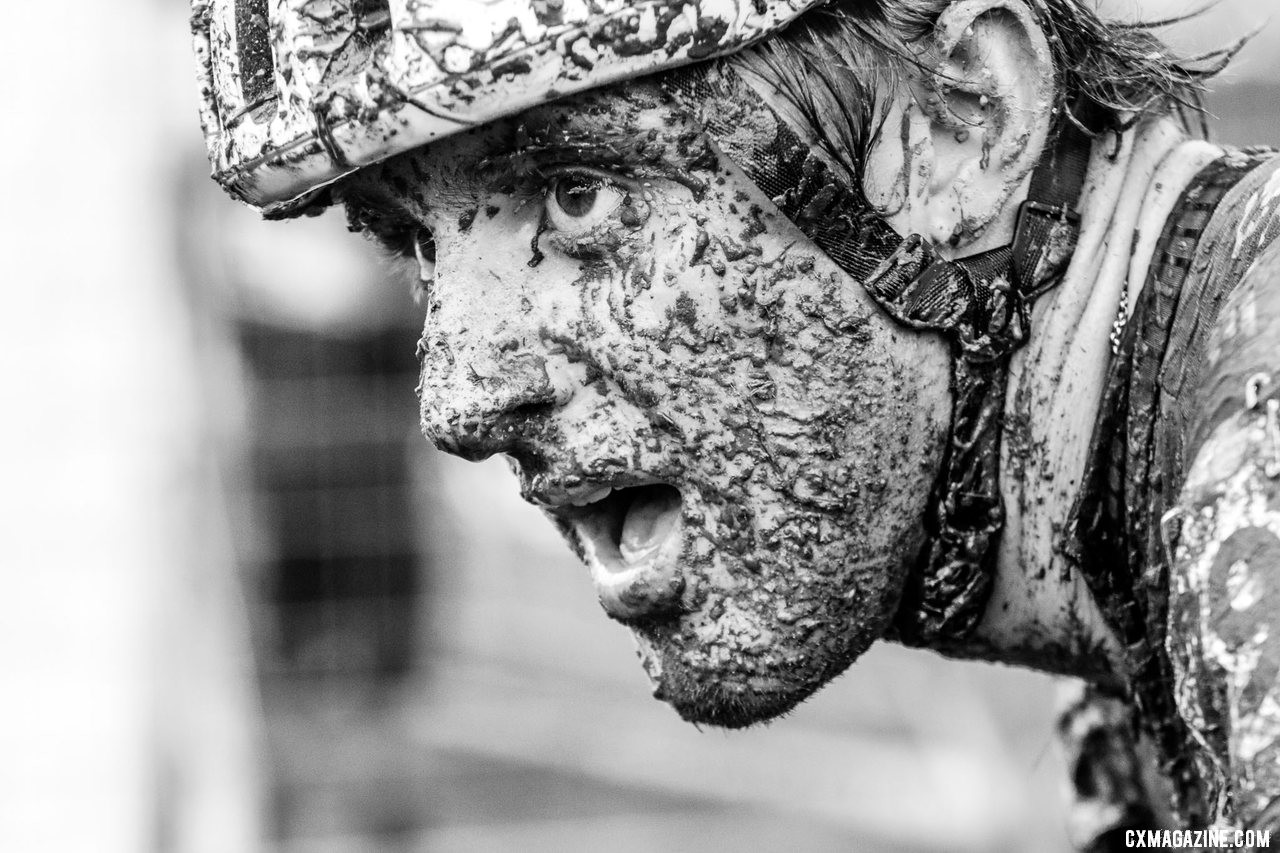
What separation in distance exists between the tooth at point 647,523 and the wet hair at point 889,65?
0.48m

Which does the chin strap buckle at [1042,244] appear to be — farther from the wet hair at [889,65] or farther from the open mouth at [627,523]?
the open mouth at [627,523]

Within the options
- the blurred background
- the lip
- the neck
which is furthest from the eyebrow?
the blurred background

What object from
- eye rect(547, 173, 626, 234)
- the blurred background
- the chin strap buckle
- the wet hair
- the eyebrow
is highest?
the wet hair

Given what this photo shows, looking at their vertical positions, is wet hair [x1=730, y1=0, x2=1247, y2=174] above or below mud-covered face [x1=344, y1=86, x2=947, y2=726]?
above

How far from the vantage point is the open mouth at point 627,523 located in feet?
6.31

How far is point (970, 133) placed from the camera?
6.05 ft

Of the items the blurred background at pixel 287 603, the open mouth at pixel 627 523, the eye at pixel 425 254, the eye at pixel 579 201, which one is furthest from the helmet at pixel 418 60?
the blurred background at pixel 287 603

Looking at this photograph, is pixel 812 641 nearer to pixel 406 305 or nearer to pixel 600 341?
pixel 600 341

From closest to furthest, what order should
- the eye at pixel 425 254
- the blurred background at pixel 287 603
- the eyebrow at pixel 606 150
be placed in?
the eyebrow at pixel 606 150, the eye at pixel 425 254, the blurred background at pixel 287 603

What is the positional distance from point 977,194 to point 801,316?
270mm

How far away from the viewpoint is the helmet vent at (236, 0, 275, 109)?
186 cm

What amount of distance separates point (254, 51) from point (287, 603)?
6.50 meters

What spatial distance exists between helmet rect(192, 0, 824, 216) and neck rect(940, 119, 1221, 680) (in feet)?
1.53

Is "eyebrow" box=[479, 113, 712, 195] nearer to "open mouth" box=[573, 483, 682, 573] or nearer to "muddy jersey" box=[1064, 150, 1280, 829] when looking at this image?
"open mouth" box=[573, 483, 682, 573]
